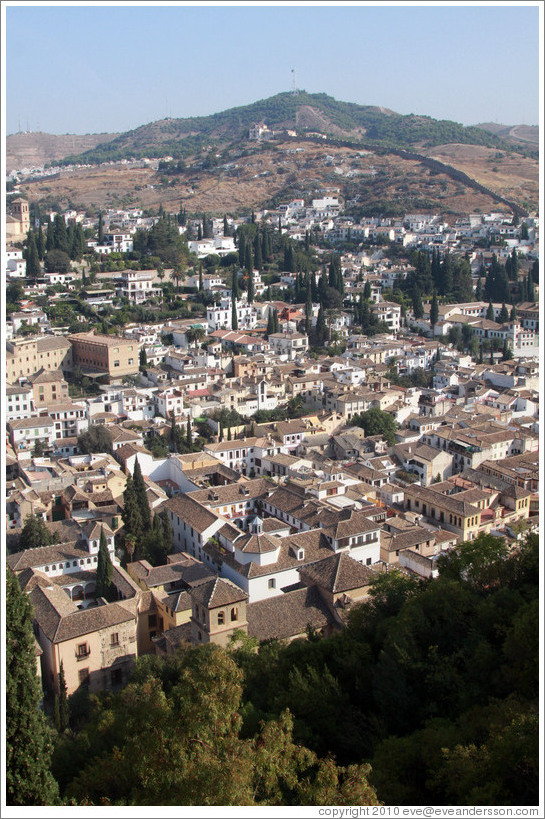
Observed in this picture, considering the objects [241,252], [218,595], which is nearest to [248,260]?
[241,252]

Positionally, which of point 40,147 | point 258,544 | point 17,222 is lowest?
point 258,544

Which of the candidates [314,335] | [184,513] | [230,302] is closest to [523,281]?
[314,335]

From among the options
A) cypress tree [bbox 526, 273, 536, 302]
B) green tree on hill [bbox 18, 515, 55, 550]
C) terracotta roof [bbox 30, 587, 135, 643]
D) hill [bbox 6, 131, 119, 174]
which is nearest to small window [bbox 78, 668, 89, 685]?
terracotta roof [bbox 30, 587, 135, 643]

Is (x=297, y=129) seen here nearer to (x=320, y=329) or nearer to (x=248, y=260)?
(x=248, y=260)

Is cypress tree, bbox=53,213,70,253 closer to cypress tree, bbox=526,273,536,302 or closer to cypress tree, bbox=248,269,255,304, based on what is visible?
cypress tree, bbox=248,269,255,304

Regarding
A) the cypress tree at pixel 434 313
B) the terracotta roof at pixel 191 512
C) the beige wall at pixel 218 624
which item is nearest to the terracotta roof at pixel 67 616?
the beige wall at pixel 218 624

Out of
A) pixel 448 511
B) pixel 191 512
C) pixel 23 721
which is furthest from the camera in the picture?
pixel 448 511
